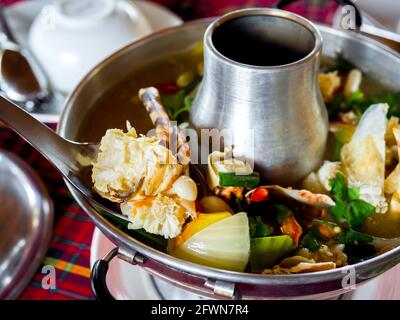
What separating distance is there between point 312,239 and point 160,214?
0.28 metres

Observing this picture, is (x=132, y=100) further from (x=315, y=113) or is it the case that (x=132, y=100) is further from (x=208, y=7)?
(x=208, y=7)

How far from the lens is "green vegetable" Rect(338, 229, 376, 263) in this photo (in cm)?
83

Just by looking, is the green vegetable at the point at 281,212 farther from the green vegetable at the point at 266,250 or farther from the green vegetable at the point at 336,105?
the green vegetable at the point at 336,105

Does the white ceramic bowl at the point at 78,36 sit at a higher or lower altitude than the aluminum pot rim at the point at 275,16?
lower

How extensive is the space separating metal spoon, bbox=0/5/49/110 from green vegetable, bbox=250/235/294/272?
73 centimetres

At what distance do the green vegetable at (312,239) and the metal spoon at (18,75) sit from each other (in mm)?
779

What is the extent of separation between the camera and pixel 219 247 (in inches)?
30.2

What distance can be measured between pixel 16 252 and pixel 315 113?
2.38 feet

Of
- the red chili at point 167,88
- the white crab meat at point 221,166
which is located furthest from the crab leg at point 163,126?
the red chili at point 167,88

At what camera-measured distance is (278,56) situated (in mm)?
963

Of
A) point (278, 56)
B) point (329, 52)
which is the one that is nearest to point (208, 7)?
point (329, 52)

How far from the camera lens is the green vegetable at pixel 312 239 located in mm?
833

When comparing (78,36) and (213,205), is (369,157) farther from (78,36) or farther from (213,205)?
(78,36)

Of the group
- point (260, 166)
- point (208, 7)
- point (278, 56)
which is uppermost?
point (278, 56)
